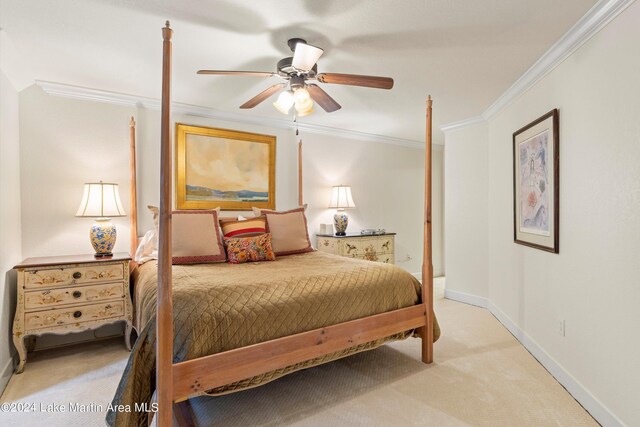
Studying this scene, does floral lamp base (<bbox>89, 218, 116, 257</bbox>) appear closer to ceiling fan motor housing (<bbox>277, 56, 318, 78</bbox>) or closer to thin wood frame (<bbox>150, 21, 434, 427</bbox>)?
thin wood frame (<bbox>150, 21, 434, 427</bbox>)

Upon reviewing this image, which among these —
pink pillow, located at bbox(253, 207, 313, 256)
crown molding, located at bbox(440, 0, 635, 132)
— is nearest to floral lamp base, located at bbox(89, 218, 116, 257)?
pink pillow, located at bbox(253, 207, 313, 256)

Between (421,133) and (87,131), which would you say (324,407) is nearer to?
(87,131)

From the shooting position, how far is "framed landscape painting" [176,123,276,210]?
353cm

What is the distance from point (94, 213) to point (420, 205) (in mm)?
4561

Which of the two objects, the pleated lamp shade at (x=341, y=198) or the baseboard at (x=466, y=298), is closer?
the baseboard at (x=466, y=298)

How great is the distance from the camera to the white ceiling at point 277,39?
6.01 ft

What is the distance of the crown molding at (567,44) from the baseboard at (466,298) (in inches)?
87.8

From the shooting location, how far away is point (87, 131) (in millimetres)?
3043

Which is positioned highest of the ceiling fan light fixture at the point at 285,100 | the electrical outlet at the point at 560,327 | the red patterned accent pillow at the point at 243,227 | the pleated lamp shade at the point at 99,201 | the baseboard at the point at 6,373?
the ceiling fan light fixture at the point at 285,100

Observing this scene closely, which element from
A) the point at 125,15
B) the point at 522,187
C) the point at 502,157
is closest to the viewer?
the point at 125,15

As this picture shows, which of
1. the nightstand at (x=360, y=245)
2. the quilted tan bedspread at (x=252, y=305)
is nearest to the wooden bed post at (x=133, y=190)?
the quilted tan bedspread at (x=252, y=305)

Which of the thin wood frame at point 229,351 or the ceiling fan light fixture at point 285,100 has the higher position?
the ceiling fan light fixture at point 285,100

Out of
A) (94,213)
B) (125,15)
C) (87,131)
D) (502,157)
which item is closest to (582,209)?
(502,157)

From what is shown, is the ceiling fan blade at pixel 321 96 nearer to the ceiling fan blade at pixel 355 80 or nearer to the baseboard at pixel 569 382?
the ceiling fan blade at pixel 355 80
